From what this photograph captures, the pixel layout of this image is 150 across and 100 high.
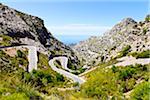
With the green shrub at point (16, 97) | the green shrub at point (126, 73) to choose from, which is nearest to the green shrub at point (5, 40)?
the green shrub at point (126, 73)

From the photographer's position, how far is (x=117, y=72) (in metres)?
93.4

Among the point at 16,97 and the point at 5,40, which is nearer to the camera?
the point at 16,97

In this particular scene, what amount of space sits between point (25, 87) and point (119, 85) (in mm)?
60490

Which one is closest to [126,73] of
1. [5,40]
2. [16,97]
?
[16,97]

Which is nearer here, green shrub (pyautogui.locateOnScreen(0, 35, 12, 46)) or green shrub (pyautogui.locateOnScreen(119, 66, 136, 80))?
green shrub (pyautogui.locateOnScreen(119, 66, 136, 80))

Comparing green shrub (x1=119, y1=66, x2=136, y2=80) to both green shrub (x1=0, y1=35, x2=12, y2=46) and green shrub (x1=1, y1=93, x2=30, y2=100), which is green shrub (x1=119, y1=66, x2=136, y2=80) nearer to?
green shrub (x1=1, y1=93, x2=30, y2=100)

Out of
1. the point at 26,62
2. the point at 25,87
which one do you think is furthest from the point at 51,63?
the point at 25,87

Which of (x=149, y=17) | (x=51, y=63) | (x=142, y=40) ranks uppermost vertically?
(x=149, y=17)

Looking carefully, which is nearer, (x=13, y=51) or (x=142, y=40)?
(x=142, y=40)

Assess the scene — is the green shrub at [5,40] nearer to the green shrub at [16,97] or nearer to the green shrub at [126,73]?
the green shrub at [126,73]

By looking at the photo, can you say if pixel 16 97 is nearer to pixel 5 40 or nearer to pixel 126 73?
pixel 126 73

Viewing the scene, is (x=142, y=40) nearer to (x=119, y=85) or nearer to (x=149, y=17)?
(x=149, y=17)

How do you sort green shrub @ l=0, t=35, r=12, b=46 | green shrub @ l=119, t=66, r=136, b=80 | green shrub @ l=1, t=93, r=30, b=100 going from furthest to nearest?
1. green shrub @ l=0, t=35, r=12, b=46
2. green shrub @ l=119, t=66, r=136, b=80
3. green shrub @ l=1, t=93, r=30, b=100

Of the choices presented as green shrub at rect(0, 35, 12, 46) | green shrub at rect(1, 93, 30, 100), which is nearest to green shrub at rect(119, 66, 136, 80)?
green shrub at rect(1, 93, 30, 100)
